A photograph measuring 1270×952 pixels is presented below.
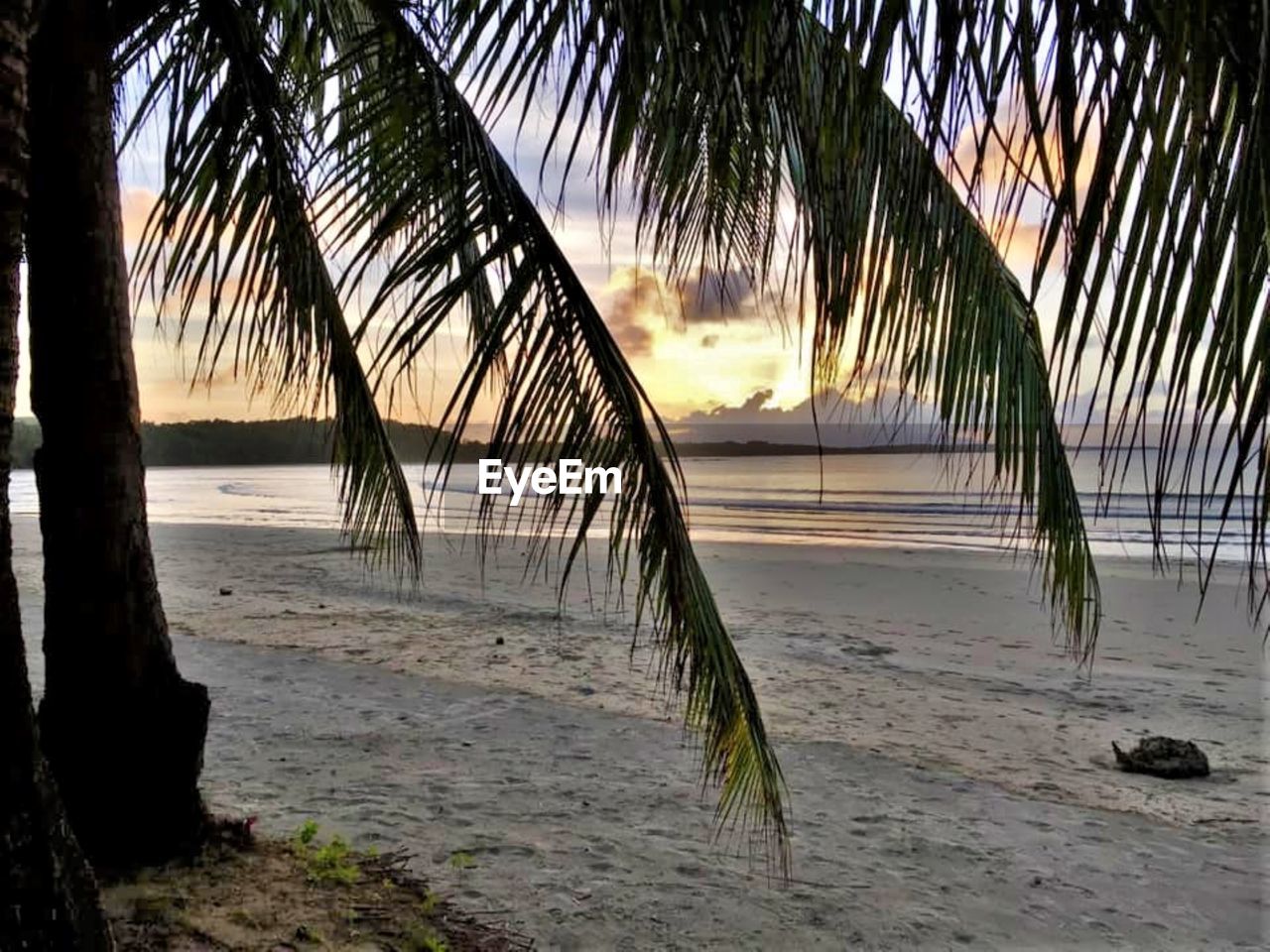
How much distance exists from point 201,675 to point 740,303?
5.16 metres

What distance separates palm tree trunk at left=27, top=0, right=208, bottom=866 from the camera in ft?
8.59

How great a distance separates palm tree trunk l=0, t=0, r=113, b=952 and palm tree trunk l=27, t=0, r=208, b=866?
103 cm

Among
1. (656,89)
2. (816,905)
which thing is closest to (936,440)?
(656,89)

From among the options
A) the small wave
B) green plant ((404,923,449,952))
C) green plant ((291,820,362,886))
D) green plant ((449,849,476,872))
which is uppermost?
green plant ((291,820,362,886))

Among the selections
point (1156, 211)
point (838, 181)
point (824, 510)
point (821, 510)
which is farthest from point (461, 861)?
point (824, 510)

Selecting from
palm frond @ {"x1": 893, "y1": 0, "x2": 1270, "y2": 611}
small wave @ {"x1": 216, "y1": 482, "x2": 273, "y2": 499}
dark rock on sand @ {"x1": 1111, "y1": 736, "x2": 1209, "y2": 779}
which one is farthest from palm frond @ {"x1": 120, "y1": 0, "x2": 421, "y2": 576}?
small wave @ {"x1": 216, "y1": 482, "x2": 273, "y2": 499}

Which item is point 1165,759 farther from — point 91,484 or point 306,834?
point 91,484

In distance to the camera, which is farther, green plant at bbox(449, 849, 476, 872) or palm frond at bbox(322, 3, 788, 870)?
green plant at bbox(449, 849, 476, 872)

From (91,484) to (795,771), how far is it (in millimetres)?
3372

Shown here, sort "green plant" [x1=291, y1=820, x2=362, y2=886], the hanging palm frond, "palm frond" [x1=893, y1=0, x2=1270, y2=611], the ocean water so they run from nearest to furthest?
"palm frond" [x1=893, y1=0, x2=1270, y2=611]
the hanging palm frond
"green plant" [x1=291, y1=820, x2=362, y2=886]
the ocean water

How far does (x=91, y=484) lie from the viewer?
2740 millimetres

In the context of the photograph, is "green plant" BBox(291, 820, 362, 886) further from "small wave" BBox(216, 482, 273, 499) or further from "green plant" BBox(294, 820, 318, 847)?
"small wave" BBox(216, 482, 273, 499)

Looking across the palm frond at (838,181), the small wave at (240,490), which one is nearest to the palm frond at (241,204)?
the palm frond at (838,181)

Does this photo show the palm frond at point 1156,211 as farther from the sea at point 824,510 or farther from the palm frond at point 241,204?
the sea at point 824,510
